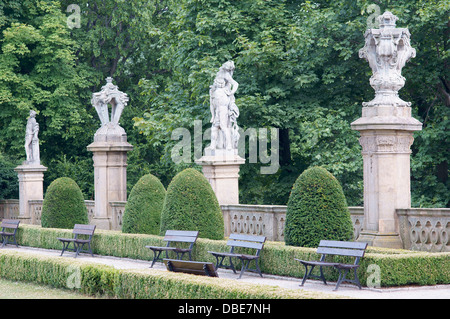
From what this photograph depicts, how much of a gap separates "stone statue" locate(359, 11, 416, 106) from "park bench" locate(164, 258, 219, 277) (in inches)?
186

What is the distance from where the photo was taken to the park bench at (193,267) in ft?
40.7

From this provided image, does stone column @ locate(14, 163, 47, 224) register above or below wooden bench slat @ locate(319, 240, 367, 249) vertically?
above

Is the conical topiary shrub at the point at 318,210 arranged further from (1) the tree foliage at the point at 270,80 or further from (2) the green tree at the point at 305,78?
(2) the green tree at the point at 305,78

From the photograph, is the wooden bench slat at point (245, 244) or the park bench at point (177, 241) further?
the park bench at point (177, 241)

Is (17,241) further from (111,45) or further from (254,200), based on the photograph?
(111,45)

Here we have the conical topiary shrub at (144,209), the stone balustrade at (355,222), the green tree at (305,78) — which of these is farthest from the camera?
the green tree at (305,78)

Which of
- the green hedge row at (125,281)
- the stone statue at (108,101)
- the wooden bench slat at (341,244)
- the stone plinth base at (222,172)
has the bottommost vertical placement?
the green hedge row at (125,281)

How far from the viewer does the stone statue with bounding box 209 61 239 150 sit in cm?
1880

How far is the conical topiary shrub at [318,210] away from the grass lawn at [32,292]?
13.1 feet

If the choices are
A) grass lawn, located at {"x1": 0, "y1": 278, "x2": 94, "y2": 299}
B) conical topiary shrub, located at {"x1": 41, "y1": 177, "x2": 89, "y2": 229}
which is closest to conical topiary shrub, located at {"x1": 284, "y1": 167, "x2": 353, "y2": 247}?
grass lawn, located at {"x1": 0, "y1": 278, "x2": 94, "y2": 299}

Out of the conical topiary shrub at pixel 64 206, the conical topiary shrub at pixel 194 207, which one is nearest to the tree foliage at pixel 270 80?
the conical topiary shrub at pixel 64 206

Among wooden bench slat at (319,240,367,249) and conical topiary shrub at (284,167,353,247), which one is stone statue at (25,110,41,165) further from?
wooden bench slat at (319,240,367,249)

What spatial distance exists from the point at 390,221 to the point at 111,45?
25035 mm

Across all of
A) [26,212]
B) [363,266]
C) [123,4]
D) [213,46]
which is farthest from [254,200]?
[363,266]
